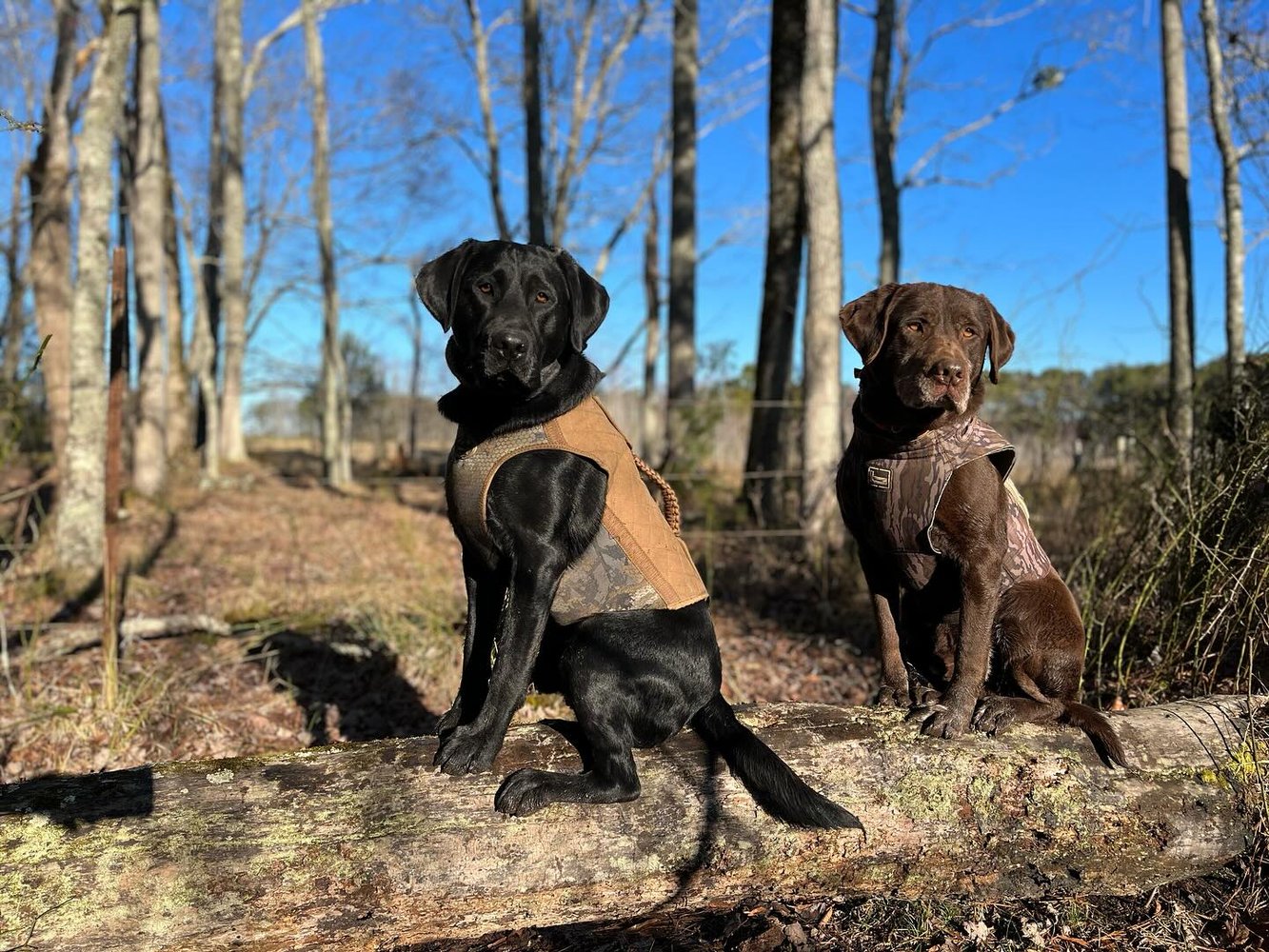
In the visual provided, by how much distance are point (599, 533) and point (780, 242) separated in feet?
26.5

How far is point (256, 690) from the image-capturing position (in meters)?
4.83

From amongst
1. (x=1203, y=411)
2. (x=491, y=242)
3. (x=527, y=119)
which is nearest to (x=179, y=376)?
(x=527, y=119)

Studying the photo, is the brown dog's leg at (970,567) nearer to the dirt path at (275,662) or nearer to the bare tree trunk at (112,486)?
the dirt path at (275,662)

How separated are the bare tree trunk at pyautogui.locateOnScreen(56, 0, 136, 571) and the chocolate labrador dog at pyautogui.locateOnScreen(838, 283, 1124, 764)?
6.07 meters

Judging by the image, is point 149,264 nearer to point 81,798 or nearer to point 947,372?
point 81,798

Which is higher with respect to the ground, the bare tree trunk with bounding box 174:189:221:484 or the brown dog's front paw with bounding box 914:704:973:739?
the bare tree trunk with bounding box 174:189:221:484

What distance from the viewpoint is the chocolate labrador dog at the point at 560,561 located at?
255cm

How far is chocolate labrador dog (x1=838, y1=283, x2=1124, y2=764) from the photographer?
2.80 m

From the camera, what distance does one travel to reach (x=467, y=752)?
2.54m

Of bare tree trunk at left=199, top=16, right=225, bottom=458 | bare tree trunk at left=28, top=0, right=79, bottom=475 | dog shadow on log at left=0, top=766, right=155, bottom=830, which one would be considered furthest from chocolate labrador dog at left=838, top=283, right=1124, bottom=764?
bare tree trunk at left=199, top=16, right=225, bottom=458

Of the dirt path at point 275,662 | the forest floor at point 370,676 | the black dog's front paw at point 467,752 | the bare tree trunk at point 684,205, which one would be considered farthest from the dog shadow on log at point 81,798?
the bare tree trunk at point 684,205

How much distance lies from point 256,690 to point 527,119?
42.7 feet

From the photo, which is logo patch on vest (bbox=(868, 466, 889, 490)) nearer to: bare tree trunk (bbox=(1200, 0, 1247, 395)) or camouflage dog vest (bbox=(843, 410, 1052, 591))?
camouflage dog vest (bbox=(843, 410, 1052, 591))

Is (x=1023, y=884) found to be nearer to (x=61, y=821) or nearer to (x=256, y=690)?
(x=61, y=821)
